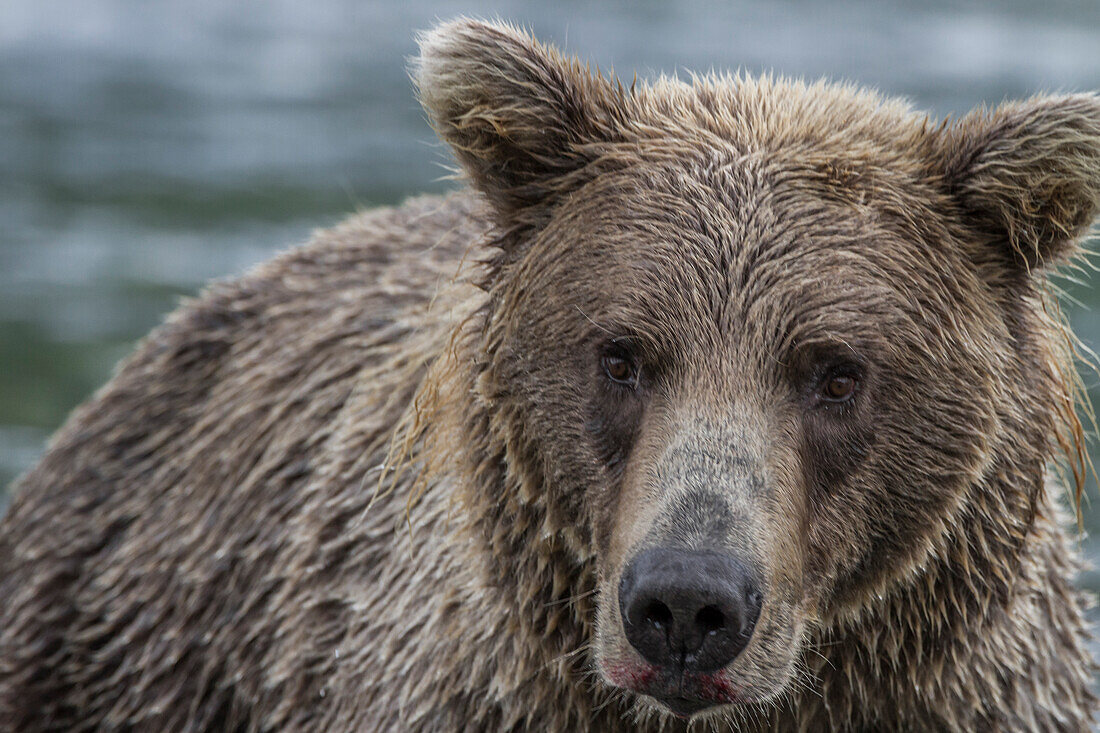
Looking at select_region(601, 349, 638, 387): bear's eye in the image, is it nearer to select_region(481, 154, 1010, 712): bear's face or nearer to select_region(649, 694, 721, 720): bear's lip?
select_region(481, 154, 1010, 712): bear's face

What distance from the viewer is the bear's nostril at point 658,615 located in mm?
3877

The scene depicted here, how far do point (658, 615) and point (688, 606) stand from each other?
110mm

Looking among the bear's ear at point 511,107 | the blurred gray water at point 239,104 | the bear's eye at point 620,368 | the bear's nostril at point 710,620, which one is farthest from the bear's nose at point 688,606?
the blurred gray water at point 239,104

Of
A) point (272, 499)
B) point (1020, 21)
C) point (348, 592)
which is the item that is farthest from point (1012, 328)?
point (1020, 21)

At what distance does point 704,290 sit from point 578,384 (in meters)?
0.43

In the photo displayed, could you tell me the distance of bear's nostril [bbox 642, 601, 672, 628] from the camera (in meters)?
3.88

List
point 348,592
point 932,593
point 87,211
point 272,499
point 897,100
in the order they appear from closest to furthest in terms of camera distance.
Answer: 1. point 932,593
2. point 897,100
3. point 348,592
4. point 272,499
5. point 87,211

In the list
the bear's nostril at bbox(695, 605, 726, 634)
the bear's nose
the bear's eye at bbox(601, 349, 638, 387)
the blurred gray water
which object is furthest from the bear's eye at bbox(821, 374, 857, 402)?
the blurred gray water

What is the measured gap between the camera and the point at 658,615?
389 centimetres

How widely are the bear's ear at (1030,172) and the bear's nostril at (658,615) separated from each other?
1440 millimetres

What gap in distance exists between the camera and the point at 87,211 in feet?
49.6

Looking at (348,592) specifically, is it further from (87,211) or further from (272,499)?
(87,211)

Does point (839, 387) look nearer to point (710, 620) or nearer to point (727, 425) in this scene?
point (727, 425)

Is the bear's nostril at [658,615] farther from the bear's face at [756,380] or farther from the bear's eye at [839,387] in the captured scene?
the bear's eye at [839,387]
